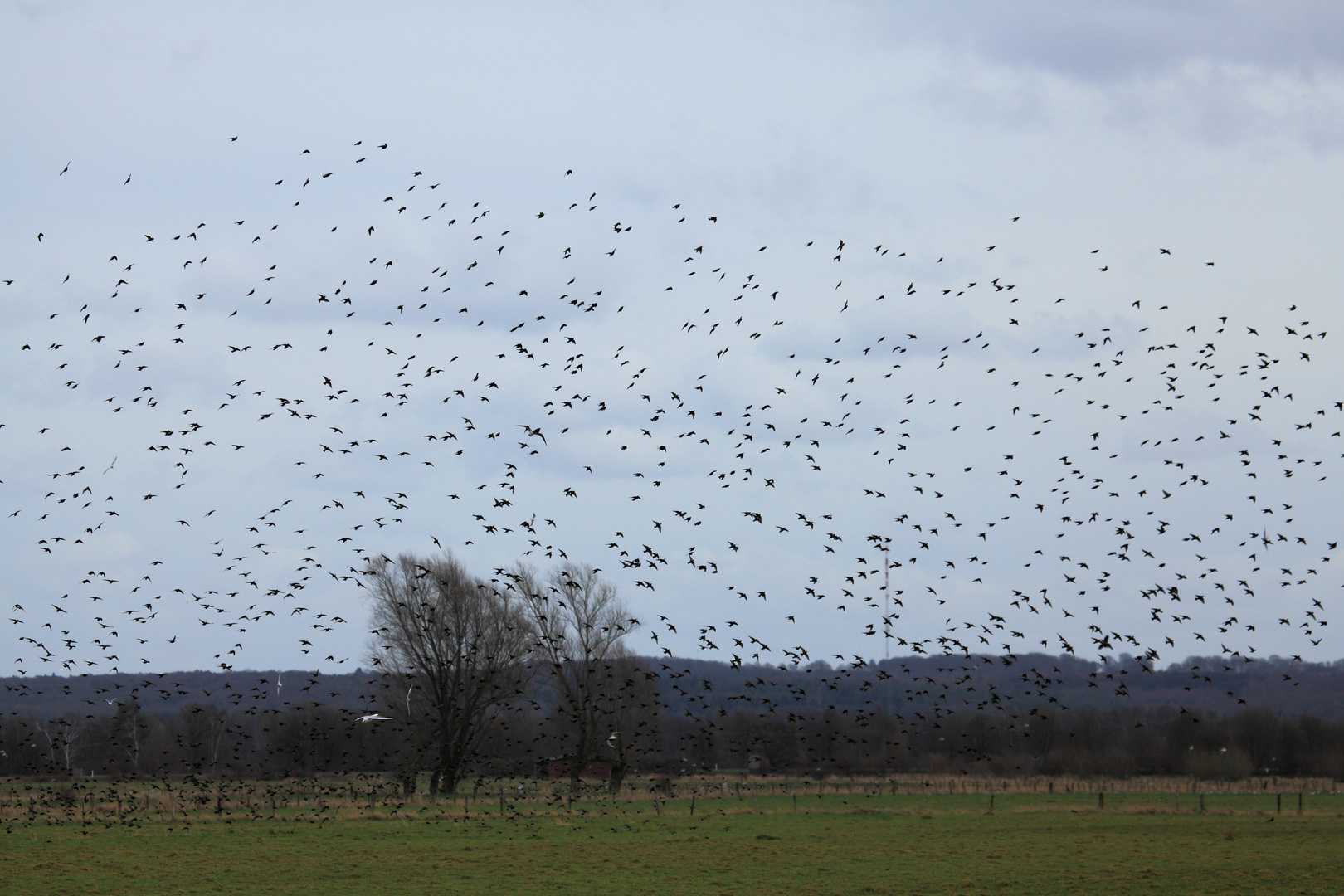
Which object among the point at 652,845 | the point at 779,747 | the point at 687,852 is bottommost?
the point at 779,747

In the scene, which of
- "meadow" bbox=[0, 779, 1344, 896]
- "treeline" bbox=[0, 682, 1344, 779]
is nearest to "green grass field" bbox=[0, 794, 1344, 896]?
"meadow" bbox=[0, 779, 1344, 896]

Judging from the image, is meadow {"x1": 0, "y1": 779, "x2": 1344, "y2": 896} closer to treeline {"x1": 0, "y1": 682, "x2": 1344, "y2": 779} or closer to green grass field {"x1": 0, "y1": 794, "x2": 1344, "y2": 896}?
green grass field {"x1": 0, "y1": 794, "x2": 1344, "y2": 896}

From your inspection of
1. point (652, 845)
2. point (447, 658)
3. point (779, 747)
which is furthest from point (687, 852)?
point (779, 747)

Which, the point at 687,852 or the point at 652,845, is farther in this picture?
the point at 652,845

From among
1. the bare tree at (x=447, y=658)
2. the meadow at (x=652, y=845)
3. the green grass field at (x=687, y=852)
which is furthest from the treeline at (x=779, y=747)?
the green grass field at (x=687, y=852)

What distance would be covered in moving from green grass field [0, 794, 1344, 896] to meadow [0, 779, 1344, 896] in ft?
0.48

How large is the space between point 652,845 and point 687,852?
2794 millimetres

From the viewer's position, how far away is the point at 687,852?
39062mm

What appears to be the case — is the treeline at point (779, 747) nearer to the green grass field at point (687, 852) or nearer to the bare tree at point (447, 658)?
the bare tree at point (447, 658)

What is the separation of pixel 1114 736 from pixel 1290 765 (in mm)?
21733

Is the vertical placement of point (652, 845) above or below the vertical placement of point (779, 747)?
above

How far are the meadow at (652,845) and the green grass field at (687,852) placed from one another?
145mm

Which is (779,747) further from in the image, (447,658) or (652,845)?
(652,845)

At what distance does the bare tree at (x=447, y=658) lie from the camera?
6769 centimetres
